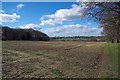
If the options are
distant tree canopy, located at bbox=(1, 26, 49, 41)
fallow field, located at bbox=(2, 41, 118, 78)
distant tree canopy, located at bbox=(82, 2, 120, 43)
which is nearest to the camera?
fallow field, located at bbox=(2, 41, 118, 78)

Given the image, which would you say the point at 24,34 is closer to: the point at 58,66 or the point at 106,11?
the point at 106,11

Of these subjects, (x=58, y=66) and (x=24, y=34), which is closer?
(x=58, y=66)

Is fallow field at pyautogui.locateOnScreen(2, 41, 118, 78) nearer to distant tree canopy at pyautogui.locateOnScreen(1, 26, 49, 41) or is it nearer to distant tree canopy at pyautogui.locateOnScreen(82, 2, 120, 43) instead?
distant tree canopy at pyautogui.locateOnScreen(82, 2, 120, 43)

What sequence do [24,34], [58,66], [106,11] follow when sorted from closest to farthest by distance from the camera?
[58,66]
[106,11]
[24,34]

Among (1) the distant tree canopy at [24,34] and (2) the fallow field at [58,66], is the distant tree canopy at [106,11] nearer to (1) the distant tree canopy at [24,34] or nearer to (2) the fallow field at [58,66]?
(2) the fallow field at [58,66]

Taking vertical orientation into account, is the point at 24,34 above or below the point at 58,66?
above

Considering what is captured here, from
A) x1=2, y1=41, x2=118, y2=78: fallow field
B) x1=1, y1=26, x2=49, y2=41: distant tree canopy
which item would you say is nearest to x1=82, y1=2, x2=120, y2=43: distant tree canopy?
x1=2, y1=41, x2=118, y2=78: fallow field

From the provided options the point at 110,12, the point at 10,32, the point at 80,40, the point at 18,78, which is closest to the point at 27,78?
→ the point at 18,78

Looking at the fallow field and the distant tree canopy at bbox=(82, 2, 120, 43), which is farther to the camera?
the distant tree canopy at bbox=(82, 2, 120, 43)

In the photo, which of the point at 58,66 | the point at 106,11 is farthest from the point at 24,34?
the point at 58,66

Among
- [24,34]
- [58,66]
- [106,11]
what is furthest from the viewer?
[24,34]

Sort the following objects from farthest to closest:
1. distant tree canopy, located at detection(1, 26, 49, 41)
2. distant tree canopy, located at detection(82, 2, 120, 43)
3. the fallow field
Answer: distant tree canopy, located at detection(1, 26, 49, 41) → distant tree canopy, located at detection(82, 2, 120, 43) → the fallow field

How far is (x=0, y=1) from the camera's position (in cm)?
1411

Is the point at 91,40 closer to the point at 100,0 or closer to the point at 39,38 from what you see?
the point at 39,38
